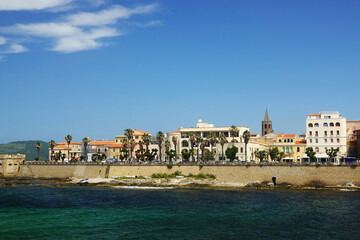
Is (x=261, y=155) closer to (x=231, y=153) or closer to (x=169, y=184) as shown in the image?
(x=231, y=153)

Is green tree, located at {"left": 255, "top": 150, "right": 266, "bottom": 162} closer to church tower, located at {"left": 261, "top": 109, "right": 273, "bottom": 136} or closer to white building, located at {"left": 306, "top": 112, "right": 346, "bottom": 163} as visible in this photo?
white building, located at {"left": 306, "top": 112, "right": 346, "bottom": 163}

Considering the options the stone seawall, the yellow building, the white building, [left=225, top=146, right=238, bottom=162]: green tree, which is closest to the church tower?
the yellow building

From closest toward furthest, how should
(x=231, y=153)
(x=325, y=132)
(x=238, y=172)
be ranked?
(x=238, y=172)
(x=231, y=153)
(x=325, y=132)

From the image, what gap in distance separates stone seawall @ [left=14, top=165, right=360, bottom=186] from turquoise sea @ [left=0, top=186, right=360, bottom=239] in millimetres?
6952

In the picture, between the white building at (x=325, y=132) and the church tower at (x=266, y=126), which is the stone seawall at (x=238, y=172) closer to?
the white building at (x=325, y=132)

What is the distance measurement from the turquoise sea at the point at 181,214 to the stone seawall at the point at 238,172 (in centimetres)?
695

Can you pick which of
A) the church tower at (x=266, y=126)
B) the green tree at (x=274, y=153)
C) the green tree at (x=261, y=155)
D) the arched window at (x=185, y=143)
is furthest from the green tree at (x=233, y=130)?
the church tower at (x=266, y=126)

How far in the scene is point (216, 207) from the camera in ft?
195

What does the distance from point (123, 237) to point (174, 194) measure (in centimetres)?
3312

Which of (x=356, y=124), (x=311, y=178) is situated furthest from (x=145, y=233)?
(x=356, y=124)

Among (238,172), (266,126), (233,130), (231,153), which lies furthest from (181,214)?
(266,126)

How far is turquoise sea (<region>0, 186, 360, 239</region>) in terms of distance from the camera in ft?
143

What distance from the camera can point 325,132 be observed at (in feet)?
336

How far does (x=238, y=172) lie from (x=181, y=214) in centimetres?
3561
